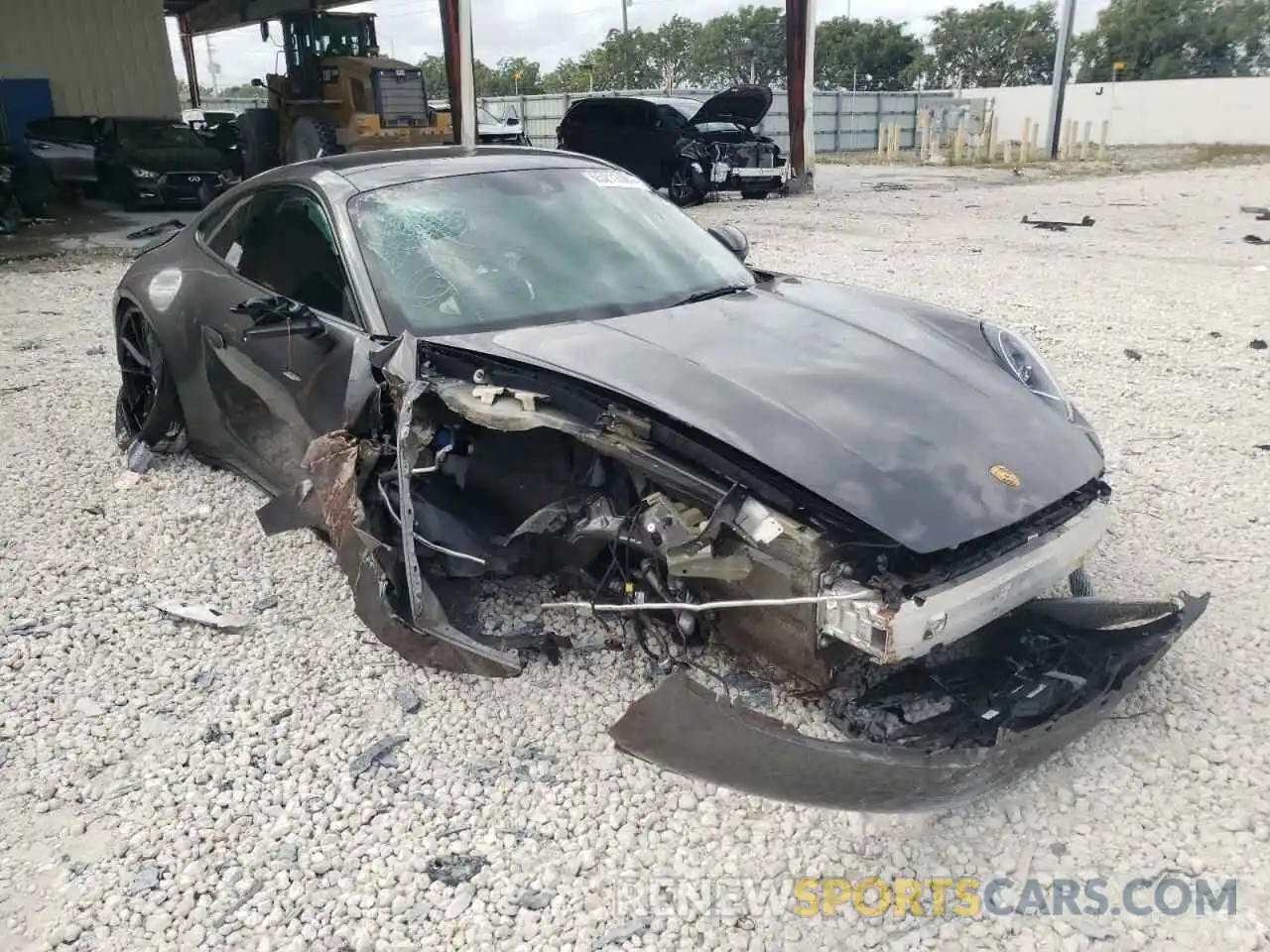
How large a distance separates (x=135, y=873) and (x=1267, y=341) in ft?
22.8

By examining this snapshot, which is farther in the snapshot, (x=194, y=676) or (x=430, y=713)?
(x=194, y=676)

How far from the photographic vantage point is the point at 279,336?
3322mm

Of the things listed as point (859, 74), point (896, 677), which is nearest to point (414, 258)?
point (896, 677)

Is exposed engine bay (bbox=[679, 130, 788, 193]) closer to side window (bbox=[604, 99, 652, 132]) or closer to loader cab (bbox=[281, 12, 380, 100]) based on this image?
side window (bbox=[604, 99, 652, 132])

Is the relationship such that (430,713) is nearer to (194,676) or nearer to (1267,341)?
(194,676)

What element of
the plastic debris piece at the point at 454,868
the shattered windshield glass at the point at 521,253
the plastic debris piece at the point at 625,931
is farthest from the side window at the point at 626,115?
the plastic debris piece at the point at 625,931

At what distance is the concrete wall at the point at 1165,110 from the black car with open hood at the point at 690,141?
21885 mm

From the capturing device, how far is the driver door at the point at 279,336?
3.31 metres

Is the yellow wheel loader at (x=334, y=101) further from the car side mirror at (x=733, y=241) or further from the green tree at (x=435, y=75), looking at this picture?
the green tree at (x=435, y=75)

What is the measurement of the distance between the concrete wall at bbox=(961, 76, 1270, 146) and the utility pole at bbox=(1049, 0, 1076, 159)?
6.55 metres

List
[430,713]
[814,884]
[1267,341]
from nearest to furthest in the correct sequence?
[814,884]
[430,713]
[1267,341]

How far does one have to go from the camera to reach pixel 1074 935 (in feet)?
6.64

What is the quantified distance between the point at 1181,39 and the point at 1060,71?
26941mm

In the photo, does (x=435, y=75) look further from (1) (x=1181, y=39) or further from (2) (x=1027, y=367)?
(2) (x=1027, y=367)
